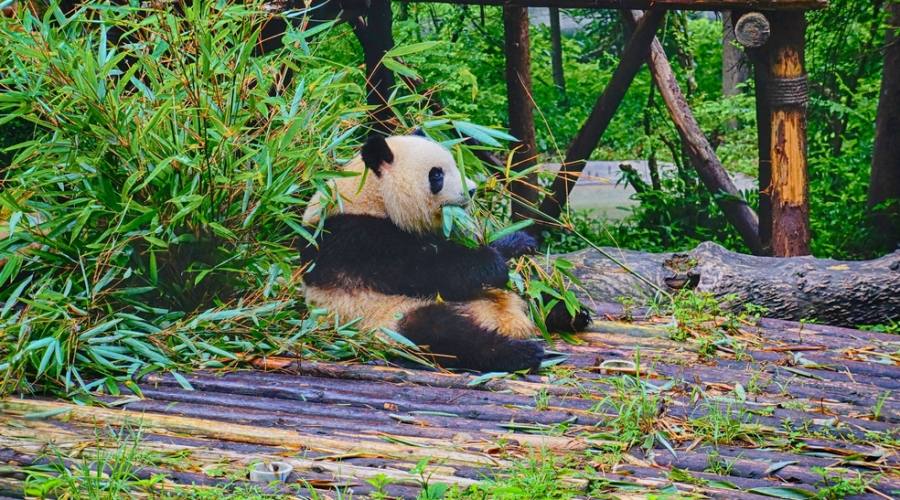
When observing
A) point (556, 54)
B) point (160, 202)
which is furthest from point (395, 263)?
point (556, 54)

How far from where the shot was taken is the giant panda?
11.3ft

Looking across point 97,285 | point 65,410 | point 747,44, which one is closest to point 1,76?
point 97,285

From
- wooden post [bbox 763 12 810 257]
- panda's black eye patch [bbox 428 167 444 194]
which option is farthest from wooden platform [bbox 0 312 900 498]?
wooden post [bbox 763 12 810 257]

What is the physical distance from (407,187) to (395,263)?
28 cm

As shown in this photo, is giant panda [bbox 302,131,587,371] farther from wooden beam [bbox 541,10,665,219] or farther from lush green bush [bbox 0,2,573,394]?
wooden beam [bbox 541,10,665,219]

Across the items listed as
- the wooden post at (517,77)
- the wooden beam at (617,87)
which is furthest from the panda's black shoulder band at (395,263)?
the wooden post at (517,77)

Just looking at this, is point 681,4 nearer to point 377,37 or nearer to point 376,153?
point 377,37

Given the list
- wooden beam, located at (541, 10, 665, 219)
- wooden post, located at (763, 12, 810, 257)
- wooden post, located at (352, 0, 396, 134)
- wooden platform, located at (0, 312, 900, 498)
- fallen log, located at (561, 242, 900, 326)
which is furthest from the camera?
wooden beam, located at (541, 10, 665, 219)

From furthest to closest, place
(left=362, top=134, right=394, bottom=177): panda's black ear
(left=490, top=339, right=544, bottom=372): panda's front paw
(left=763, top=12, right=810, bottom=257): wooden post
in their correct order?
(left=763, top=12, right=810, bottom=257): wooden post → (left=362, top=134, right=394, bottom=177): panda's black ear → (left=490, top=339, right=544, bottom=372): panda's front paw

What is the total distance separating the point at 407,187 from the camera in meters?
3.48

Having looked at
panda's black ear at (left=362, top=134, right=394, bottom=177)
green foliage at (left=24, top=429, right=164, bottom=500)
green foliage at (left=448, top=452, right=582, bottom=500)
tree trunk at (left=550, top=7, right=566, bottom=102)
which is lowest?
green foliage at (left=448, top=452, right=582, bottom=500)

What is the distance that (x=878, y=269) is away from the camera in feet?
14.9

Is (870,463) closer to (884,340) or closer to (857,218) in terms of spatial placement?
(884,340)

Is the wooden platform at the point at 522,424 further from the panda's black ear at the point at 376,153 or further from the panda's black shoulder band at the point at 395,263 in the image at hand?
the panda's black ear at the point at 376,153
